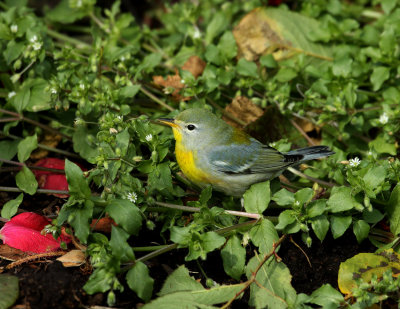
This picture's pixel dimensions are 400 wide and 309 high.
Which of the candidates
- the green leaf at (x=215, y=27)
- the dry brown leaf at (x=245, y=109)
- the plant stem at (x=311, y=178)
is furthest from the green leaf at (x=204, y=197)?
the green leaf at (x=215, y=27)

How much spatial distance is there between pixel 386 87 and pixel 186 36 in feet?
7.11

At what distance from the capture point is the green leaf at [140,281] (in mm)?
2869

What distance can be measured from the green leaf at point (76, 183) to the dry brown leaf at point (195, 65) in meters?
2.13

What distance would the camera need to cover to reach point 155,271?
131 inches

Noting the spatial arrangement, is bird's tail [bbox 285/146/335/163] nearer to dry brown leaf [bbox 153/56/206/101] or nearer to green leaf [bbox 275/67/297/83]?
green leaf [bbox 275/67/297/83]

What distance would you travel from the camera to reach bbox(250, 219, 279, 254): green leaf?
324 cm

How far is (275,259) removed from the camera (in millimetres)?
3283

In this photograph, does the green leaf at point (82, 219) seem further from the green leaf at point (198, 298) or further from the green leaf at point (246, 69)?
the green leaf at point (246, 69)

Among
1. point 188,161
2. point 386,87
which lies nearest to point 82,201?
point 188,161

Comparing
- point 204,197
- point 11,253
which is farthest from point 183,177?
point 11,253

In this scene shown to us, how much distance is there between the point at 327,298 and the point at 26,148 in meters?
2.55

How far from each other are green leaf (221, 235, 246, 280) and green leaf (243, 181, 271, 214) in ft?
0.94

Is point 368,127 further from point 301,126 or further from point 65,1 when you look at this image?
point 65,1

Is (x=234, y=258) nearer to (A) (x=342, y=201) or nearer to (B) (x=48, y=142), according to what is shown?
(A) (x=342, y=201)
